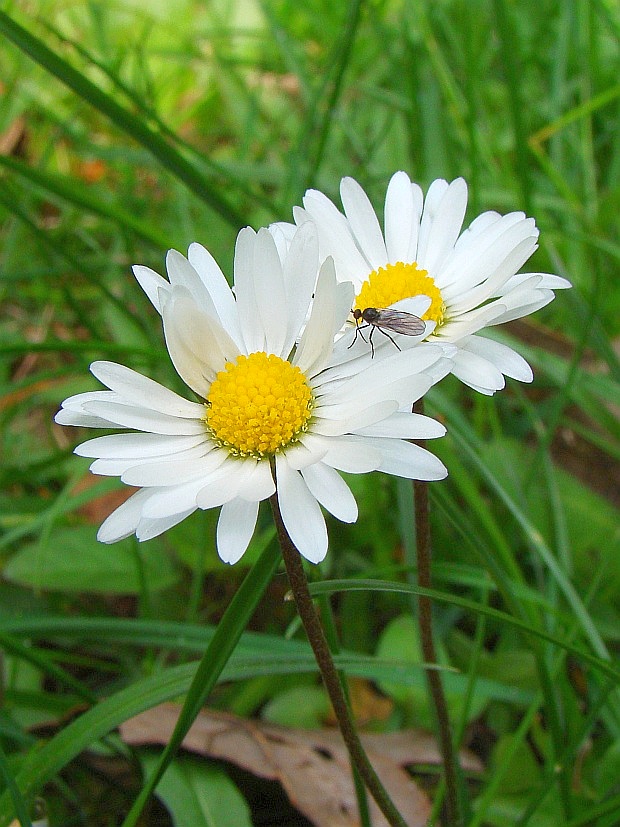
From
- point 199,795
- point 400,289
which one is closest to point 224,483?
point 400,289

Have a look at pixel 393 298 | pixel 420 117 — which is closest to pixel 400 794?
pixel 393 298

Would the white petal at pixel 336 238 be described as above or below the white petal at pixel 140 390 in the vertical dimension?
above

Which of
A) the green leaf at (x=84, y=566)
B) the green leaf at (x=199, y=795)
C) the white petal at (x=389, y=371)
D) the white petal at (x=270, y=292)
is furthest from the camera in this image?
the green leaf at (x=84, y=566)

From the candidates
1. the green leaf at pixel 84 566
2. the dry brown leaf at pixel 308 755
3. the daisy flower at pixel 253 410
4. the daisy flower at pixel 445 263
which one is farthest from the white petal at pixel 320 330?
the green leaf at pixel 84 566

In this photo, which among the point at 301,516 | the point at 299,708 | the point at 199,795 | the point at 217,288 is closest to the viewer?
the point at 301,516

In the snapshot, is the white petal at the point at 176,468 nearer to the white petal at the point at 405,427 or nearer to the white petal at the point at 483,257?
the white petal at the point at 405,427

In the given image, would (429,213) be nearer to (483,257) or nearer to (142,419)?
(483,257)
